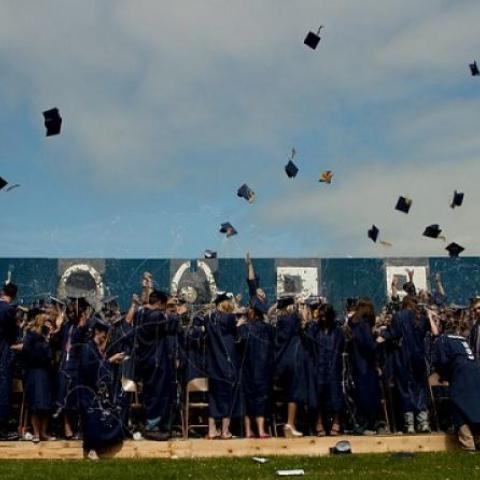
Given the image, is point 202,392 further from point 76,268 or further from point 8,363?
point 76,268

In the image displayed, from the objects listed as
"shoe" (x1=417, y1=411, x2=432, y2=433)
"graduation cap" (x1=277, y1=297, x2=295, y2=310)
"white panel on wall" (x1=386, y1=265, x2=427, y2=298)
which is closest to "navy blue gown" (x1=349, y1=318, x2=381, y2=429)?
"shoe" (x1=417, y1=411, x2=432, y2=433)

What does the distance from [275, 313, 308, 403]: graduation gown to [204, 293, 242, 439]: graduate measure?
0.62 meters

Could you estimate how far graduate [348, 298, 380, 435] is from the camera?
36.8ft

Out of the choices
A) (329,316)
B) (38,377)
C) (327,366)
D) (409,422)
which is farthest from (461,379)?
(38,377)

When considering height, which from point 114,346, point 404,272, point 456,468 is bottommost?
point 456,468

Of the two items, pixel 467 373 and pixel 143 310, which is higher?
pixel 143 310

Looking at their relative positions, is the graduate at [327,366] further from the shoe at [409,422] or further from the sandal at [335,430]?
the shoe at [409,422]

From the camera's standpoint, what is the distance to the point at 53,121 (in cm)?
1300

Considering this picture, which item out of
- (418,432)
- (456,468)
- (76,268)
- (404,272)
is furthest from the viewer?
(404,272)

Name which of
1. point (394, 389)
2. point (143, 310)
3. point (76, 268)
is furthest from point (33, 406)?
point (76, 268)

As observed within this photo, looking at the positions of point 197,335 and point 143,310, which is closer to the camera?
point 143,310

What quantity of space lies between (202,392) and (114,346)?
60.6 inches

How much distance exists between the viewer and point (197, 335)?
452 inches

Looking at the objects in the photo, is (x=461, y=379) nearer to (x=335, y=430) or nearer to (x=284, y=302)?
(x=335, y=430)
